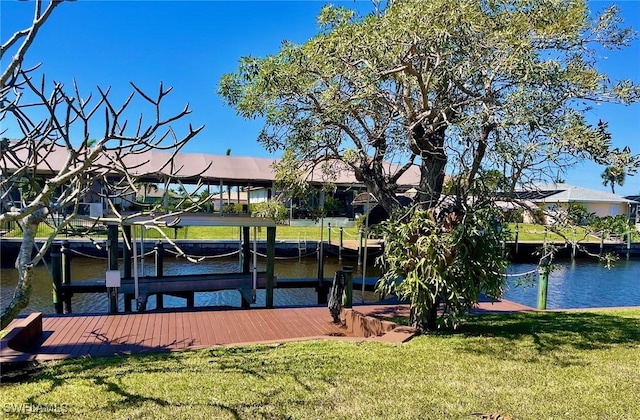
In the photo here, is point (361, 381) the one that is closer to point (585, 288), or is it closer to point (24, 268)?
point (24, 268)

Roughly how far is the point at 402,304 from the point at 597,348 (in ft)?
12.1

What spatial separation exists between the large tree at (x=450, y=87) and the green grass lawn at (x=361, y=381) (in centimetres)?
96

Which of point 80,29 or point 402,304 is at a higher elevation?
point 80,29

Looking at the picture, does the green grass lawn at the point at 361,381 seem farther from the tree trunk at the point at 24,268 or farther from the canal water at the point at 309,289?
the canal water at the point at 309,289

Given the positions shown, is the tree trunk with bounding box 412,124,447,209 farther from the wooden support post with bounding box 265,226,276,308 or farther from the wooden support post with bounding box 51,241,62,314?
the wooden support post with bounding box 51,241,62,314

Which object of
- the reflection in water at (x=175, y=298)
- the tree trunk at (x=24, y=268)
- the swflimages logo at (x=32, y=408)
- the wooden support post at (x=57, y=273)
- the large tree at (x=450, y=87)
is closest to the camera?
the swflimages logo at (x=32, y=408)

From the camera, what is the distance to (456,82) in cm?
501

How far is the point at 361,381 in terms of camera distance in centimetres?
395

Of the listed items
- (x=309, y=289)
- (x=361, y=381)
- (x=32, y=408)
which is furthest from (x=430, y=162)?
(x=309, y=289)

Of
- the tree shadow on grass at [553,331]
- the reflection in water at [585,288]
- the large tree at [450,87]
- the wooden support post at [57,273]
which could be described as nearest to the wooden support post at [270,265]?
the large tree at [450,87]

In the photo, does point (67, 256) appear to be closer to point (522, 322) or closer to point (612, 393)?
point (522, 322)

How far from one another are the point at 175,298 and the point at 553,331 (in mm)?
9576

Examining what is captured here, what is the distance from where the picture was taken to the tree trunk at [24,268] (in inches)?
136

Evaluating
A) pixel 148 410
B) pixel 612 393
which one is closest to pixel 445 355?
pixel 612 393
